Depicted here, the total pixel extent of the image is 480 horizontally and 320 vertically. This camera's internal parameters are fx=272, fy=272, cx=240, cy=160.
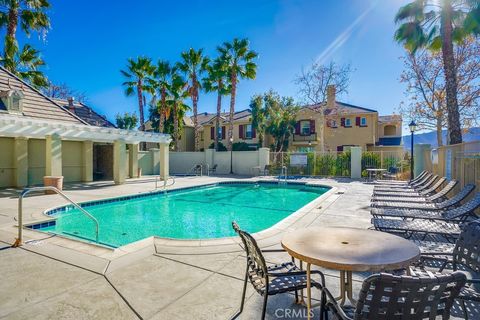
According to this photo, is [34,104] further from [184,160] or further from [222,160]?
[222,160]

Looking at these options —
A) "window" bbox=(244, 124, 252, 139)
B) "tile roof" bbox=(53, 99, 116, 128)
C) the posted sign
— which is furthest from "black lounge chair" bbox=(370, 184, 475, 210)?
"window" bbox=(244, 124, 252, 139)

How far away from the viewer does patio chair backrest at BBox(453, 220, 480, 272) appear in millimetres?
2578

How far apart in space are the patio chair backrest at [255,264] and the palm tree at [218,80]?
21061 mm

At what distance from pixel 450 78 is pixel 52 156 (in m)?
16.8

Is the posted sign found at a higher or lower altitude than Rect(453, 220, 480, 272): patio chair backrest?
higher

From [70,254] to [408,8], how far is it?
15.4 m

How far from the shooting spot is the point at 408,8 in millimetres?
12242

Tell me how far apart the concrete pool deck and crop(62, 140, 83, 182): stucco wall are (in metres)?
11.3

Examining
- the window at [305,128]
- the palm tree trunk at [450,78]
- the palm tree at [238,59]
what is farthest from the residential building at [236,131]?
the palm tree trunk at [450,78]

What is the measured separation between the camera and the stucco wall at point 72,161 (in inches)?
592

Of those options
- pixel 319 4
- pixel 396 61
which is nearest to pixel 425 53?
pixel 396 61

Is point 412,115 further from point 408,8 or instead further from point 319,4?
point 319,4

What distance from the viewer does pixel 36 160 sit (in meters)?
14.0

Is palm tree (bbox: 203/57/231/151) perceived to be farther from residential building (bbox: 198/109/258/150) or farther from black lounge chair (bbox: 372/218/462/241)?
black lounge chair (bbox: 372/218/462/241)
